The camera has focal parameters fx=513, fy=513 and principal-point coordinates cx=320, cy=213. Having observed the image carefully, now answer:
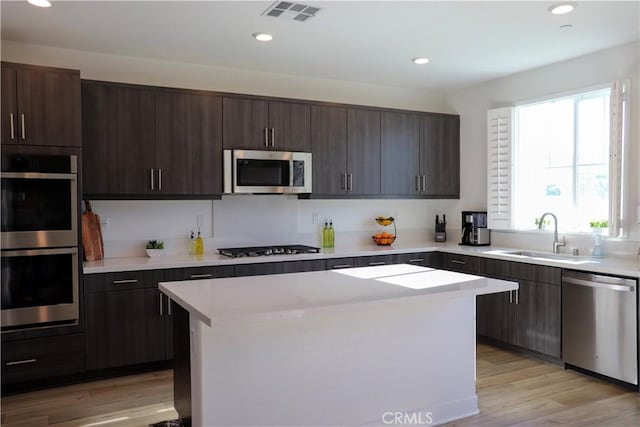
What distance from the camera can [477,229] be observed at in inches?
201

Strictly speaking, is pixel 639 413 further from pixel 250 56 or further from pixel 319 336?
pixel 250 56

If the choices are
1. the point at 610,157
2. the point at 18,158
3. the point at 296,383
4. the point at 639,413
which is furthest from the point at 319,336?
the point at 610,157

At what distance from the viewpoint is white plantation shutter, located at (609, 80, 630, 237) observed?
3.95 m

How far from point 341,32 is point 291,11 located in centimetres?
53

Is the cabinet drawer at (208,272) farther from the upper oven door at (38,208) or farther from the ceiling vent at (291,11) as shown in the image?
the ceiling vent at (291,11)

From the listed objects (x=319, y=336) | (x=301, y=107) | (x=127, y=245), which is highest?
(x=301, y=107)

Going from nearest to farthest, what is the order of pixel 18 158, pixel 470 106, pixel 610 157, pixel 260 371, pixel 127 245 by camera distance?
pixel 260 371, pixel 18 158, pixel 610 157, pixel 127 245, pixel 470 106

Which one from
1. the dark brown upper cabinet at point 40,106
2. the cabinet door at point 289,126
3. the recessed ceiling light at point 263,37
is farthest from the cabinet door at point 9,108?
the cabinet door at point 289,126

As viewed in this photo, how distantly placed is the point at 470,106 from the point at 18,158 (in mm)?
4206

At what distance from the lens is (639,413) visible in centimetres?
314

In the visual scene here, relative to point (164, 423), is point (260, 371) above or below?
above

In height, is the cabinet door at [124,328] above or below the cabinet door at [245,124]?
below

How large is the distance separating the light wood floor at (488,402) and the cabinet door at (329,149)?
2.05 metres

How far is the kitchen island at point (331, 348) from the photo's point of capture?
2334 millimetres
